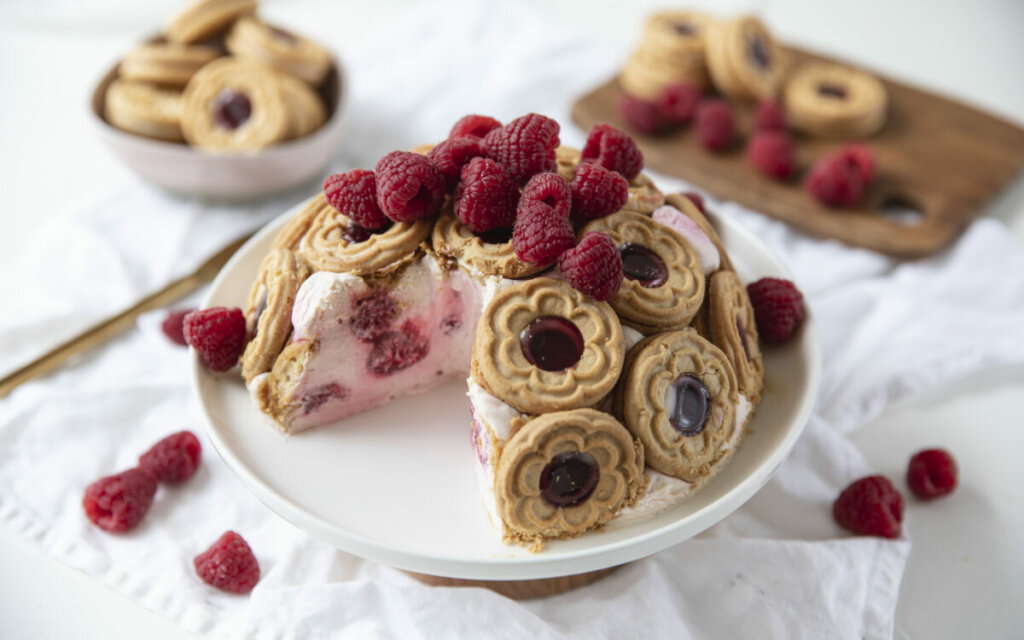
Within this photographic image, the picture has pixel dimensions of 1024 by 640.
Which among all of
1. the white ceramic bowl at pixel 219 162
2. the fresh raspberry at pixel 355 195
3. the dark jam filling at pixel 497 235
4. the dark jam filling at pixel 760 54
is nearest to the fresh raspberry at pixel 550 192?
the dark jam filling at pixel 497 235

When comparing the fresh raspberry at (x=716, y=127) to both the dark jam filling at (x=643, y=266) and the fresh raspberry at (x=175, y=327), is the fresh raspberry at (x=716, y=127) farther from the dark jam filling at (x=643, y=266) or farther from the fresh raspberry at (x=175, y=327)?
the fresh raspberry at (x=175, y=327)

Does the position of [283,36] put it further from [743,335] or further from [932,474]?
[932,474]

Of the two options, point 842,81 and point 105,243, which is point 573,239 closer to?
point 105,243

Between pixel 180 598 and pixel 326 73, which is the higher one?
pixel 326 73

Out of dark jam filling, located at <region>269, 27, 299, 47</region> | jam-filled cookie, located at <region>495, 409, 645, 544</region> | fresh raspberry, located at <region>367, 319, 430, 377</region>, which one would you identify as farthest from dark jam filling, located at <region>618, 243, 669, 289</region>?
dark jam filling, located at <region>269, 27, 299, 47</region>

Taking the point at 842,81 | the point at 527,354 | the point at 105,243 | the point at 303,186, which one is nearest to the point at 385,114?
the point at 303,186

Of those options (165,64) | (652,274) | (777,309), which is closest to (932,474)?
(777,309)

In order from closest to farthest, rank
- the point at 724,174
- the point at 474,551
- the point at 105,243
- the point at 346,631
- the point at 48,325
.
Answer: the point at 474,551 < the point at 346,631 < the point at 48,325 < the point at 105,243 < the point at 724,174
